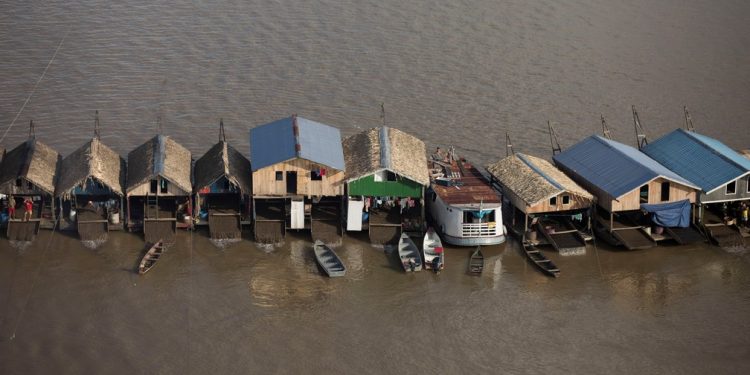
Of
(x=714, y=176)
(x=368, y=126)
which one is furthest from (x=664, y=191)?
(x=368, y=126)

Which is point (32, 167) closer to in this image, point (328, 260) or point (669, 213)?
point (328, 260)

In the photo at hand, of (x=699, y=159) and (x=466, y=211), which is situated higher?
(x=699, y=159)

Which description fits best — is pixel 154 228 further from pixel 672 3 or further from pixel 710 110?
pixel 672 3

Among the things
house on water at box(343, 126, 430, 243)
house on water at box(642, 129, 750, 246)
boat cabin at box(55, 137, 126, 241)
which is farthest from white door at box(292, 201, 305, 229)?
house on water at box(642, 129, 750, 246)

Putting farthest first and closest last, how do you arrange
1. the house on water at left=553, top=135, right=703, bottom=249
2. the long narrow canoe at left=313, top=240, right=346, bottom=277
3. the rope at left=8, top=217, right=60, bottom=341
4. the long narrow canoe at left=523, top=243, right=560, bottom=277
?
the house on water at left=553, top=135, right=703, bottom=249 < the long narrow canoe at left=523, top=243, right=560, bottom=277 < the long narrow canoe at left=313, top=240, right=346, bottom=277 < the rope at left=8, top=217, right=60, bottom=341

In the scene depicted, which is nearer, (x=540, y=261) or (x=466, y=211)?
(x=540, y=261)

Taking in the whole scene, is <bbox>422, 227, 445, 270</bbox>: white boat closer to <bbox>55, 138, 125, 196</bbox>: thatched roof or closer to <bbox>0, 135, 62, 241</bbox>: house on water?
<bbox>55, 138, 125, 196</bbox>: thatched roof

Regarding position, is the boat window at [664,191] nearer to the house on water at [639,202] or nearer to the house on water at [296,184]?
the house on water at [639,202]
